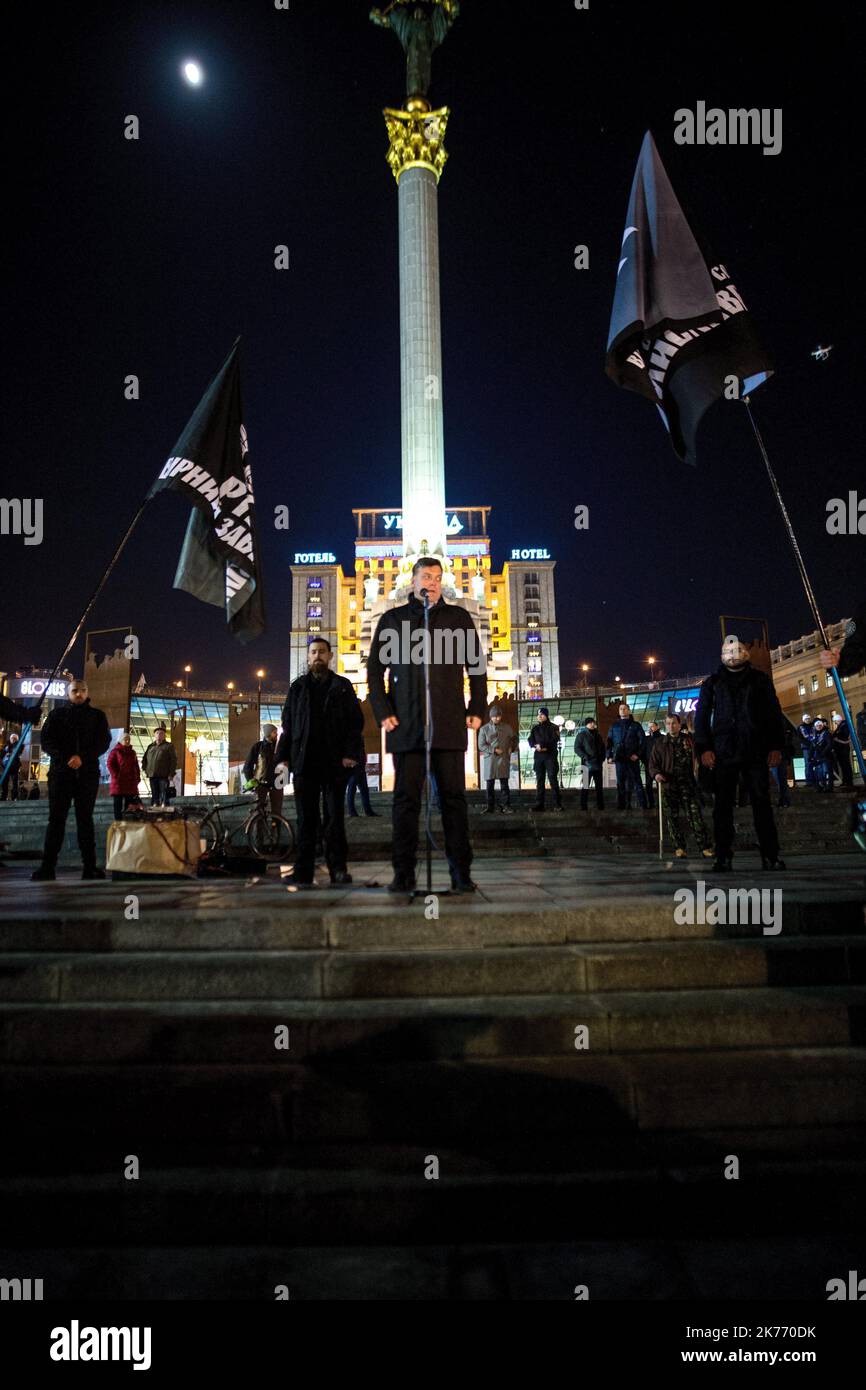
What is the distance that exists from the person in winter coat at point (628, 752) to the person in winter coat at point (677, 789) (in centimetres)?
511

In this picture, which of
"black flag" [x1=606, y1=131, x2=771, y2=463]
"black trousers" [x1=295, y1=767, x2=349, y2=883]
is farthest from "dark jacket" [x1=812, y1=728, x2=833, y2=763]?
"black trousers" [x1=295, y1=767, x2=349, y2=883]

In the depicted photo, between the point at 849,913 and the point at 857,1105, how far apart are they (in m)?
1.25

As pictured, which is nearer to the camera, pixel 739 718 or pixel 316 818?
pixel 316 818

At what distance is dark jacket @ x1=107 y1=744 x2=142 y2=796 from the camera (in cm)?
1238

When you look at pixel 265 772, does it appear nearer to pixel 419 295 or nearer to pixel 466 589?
pixel 419 295

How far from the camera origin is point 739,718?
6785 millimetres

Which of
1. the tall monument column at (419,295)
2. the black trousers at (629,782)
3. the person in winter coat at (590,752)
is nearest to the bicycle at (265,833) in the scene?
the person in winter coat at (590,752)

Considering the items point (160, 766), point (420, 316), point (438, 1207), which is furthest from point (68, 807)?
point (420, 316)

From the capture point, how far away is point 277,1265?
2.36 meters

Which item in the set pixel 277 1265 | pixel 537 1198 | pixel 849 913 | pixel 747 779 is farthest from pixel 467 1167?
pixel 747 779

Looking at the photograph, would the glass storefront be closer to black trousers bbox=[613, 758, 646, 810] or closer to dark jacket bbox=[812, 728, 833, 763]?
black trousers bbox=[613, 758, 646, 810]

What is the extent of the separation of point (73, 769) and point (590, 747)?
10.5 m

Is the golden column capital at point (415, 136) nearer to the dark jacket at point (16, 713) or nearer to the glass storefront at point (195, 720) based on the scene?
the glass storefront at point (195, 720)

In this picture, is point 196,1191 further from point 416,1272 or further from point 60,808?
point 60,808
